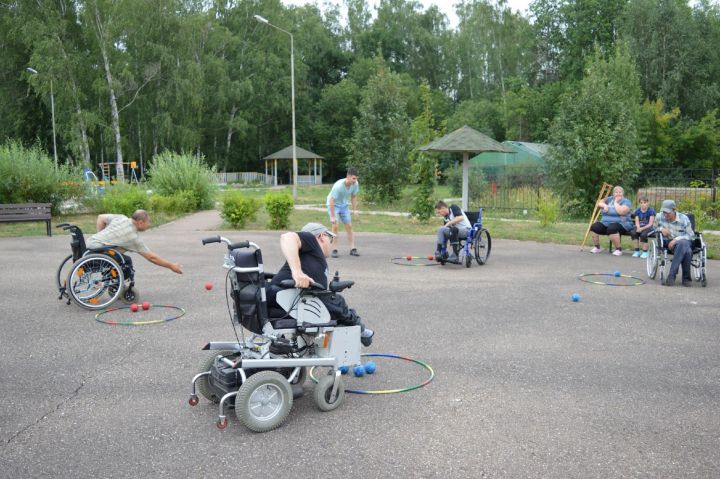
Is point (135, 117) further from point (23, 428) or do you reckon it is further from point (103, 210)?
point (23, 428)

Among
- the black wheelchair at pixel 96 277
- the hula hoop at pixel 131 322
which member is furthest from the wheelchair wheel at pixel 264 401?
the black wheelchair at pixel 96 277

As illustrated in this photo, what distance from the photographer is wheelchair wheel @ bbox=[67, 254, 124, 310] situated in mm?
7527

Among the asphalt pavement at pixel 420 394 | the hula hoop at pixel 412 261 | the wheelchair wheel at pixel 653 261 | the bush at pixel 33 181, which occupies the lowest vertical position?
the asphalt pavement at pixel 420 394

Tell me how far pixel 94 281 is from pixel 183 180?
632 inches

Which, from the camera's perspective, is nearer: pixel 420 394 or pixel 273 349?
pixel 273 349

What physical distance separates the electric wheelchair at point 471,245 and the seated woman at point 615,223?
2.70 metres

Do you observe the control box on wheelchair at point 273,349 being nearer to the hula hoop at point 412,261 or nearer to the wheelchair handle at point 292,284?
the wheelchair handle at point 292,284

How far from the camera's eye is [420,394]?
16.1 feet

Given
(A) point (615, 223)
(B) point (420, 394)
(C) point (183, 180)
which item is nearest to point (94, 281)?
(B) point (420, 394)

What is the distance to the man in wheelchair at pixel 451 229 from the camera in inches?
439

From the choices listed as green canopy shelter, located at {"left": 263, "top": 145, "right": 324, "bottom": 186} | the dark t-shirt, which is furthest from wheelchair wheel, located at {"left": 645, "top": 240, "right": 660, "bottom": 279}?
green canopy shelter, located at {"left": 263, "top": 145, "right": 324, "bottom": 186}

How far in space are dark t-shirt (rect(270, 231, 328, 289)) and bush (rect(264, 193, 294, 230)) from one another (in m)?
12.6

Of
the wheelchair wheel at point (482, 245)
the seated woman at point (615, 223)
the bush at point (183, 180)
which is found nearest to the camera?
the wheelchair wheel at point (482, 245)

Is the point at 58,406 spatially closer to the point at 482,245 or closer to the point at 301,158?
the point at 482,245
